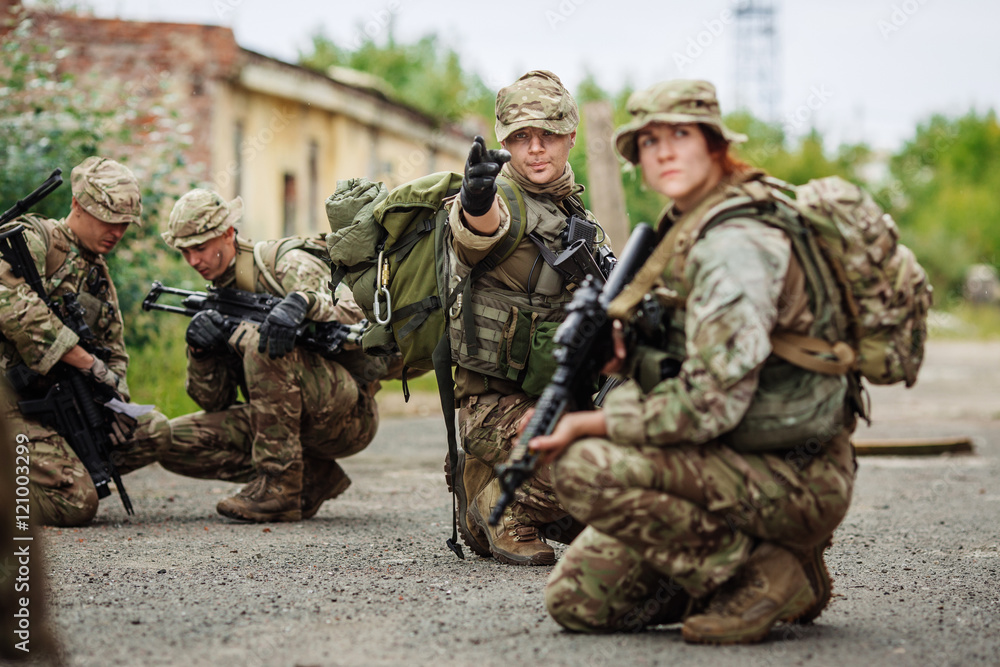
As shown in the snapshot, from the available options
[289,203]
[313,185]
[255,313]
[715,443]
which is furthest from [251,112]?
[715,443]

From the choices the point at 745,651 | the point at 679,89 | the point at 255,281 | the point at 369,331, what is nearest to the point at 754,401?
the point at 745,651

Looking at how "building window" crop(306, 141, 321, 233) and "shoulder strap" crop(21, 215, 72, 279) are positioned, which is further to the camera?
"building window" crop(306, 141, 321, 233)

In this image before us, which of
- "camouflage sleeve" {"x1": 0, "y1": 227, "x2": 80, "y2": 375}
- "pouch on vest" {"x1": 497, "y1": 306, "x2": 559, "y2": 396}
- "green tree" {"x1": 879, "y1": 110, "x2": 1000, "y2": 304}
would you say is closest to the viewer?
"pouch on vest" {"x1": 497, "y1": 306, "x2": 559, "y2": 396}

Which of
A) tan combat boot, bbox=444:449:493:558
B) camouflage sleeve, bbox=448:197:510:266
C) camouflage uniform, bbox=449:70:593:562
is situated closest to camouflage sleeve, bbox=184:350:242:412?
tan combat boot, bbox=444:449:493:558

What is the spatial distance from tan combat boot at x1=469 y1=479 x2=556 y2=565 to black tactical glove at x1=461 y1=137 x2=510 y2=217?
1.36m

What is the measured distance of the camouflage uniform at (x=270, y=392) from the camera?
6.10 m

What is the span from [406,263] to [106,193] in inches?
74.5

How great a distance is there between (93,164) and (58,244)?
0.47 m

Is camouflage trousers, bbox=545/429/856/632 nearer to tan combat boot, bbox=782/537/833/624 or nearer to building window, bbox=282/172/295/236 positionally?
tan combat boot, bbox=782/537/833/624

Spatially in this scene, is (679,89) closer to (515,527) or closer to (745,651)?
(745,651)

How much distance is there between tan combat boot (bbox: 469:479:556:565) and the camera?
4972 millimetres

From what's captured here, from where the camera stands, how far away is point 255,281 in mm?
6371

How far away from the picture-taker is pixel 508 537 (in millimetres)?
5039

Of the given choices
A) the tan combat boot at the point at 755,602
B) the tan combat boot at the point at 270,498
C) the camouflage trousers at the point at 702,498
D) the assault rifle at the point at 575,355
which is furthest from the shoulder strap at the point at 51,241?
the tan combat boot at the point at 755,602
